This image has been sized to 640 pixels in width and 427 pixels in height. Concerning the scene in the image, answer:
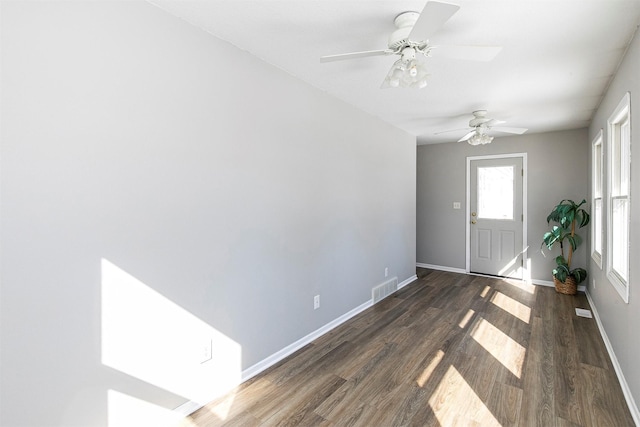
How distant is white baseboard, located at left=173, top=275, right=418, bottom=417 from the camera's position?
6.56ft

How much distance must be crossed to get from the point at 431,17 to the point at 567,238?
4.66 meters

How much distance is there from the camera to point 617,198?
272cm

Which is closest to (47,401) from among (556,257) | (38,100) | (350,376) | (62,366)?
(62,366)

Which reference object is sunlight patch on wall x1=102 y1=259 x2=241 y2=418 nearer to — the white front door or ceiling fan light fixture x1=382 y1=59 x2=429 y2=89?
ceiling fan light fixture x1=382 y1=59 x2=429 y2=89

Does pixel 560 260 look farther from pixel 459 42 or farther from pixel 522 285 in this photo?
pixel 459 42

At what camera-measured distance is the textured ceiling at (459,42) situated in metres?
1.79

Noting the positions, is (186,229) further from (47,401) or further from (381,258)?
(381,258)

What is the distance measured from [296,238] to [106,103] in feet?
5.47

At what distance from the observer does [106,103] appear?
A: 1607 millimetres

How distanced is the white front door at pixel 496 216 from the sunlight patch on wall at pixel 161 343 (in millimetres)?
4788

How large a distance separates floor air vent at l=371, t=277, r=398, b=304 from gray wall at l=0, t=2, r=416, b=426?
1340 mm

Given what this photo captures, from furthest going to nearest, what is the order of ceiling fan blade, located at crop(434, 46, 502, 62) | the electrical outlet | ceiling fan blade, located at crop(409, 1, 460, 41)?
the electrical outlet, ceiling fan blade, located at crop(434, 46, 502, 62), ceiling fan blade, located at crop(409, 1, 460, 41)

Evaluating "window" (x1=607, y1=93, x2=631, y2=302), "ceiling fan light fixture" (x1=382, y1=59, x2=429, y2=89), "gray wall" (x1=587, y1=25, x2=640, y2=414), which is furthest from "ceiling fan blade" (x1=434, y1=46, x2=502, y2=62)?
"window" (x1=607, y1=93, x2=631, y2=302)

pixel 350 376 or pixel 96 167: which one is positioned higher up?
pixel 96 167
